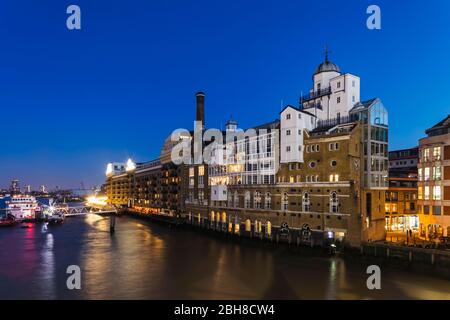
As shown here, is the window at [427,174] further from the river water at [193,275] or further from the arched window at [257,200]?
the arched window at [257,200]

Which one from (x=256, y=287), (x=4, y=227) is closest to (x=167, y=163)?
(x=4, y=227)

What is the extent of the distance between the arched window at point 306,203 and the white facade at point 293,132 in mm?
6231

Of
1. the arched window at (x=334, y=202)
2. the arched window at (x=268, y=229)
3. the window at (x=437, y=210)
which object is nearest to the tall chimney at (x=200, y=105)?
the arched window at (x=268, y=229)

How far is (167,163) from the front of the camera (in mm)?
124000

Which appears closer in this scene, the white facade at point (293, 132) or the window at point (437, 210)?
the window at point (437, 210)

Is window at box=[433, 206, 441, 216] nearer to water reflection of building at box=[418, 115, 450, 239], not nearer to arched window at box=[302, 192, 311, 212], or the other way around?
water reflection of building at box=[418, 115, 450, 239]

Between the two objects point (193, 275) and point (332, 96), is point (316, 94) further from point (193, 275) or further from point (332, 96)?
point (193, 275)

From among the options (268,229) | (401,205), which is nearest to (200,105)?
(268,229)

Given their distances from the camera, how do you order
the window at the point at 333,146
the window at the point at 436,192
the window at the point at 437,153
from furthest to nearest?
1. the window at the point at 333,146
2. the window at the point at 437,153
3. the window at the point at 436,192

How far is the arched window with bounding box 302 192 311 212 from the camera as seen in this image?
193 ft

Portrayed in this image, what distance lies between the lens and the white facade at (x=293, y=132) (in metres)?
60.5

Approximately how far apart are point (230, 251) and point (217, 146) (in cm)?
3029

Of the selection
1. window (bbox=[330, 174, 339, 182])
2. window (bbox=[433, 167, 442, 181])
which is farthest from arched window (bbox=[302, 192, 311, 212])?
window (bbox=[433, 167, 442, 181])
